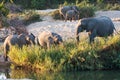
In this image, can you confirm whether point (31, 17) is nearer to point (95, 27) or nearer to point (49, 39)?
point (95, 27)

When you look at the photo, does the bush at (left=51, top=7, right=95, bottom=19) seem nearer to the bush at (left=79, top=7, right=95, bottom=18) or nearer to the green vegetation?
the bush at (left=79, top=7, right=95, bottom=18)

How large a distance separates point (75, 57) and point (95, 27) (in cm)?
296

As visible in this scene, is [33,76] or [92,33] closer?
[33,76]

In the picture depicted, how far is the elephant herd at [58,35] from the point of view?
70.2ft

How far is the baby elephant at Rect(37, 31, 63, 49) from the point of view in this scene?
21.0 m

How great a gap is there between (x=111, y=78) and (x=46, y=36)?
408cm

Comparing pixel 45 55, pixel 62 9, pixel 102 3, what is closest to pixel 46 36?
pixel 45 55

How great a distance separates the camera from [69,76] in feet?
61.5

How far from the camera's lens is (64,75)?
18828 mm

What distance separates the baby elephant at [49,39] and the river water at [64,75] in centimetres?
183

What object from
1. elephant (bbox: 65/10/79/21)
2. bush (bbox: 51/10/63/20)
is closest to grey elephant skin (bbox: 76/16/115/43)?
elephant (bbox: 65/10/79/21)

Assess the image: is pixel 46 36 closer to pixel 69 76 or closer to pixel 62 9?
pixel 69 76

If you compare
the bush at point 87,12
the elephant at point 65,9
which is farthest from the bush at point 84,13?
the elephant at point 65,9

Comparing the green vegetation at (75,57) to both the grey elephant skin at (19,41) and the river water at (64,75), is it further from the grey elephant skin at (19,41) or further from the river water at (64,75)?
the grey elephant skin at (19,41)
